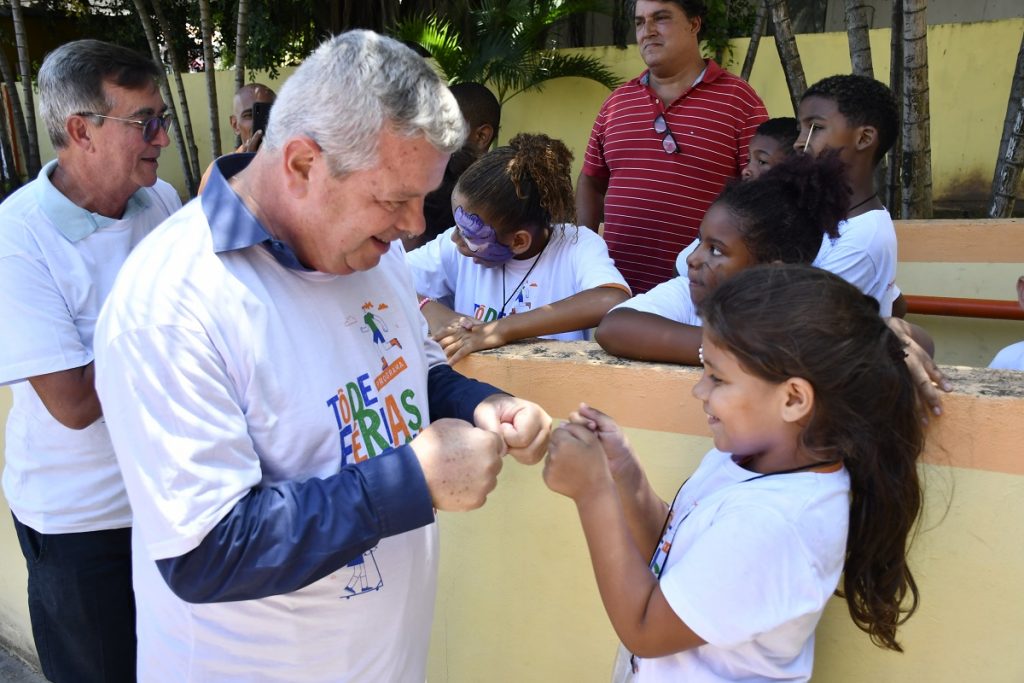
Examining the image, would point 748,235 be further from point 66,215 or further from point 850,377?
point 66,215

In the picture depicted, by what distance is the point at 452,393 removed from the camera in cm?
203

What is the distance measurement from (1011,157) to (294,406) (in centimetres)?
502

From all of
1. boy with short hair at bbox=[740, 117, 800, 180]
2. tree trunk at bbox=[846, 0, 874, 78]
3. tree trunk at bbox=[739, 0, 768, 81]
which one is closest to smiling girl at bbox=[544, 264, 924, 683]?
boy with short hair at bbox=[740, 117, 800, 180]

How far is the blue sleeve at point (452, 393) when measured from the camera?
1.98m

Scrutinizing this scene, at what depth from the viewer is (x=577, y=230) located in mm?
3068

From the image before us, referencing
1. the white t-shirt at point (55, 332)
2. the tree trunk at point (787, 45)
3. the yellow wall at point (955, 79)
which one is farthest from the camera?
the yellow wall at point (955, 79)

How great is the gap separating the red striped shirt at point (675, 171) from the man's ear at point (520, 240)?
0.88 metres

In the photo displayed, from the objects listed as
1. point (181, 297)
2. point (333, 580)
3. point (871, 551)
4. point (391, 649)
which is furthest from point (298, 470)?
point (871, 551)

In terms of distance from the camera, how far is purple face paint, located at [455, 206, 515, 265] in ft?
9.34

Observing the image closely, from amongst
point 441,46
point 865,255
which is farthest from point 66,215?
point 441,46

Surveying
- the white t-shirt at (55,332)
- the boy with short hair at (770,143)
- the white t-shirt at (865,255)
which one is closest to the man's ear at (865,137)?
the boy with short hair at (770,143)

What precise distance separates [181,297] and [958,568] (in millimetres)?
1698

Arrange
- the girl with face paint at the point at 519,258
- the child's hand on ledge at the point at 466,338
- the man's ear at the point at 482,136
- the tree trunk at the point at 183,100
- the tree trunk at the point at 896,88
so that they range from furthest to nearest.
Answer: the tree trunk at the point at 183,100
the tree trunk at the point at 896,88
the man's ear at the point at 482,136
the girl with face paint at the point at 519,258
the child's hand on ledge at the point at 466,338

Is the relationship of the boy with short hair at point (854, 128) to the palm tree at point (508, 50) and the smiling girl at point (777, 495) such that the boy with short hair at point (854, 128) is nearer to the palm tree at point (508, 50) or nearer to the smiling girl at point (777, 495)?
the smiling girl at point (777, 495)
